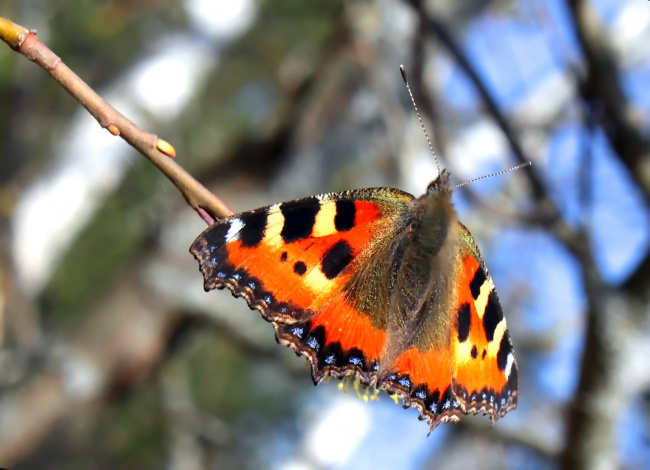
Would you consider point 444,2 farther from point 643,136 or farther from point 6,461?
point 6,461

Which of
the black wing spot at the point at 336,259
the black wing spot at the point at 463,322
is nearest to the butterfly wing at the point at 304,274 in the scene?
the black wing spot at the point at 336,259

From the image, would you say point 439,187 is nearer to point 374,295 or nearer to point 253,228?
point 374,295

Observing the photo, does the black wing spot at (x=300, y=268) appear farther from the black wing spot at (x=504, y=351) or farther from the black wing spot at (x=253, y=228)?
the black wing spot at (x=504, y=351)

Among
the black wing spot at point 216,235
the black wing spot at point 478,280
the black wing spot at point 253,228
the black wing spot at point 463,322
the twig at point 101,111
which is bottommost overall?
the twig at point 101,111

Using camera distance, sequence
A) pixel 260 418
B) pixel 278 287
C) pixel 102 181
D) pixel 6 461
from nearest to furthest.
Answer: pixel 278 287 → pixel 6 461 → pixel 102 181 → pixel 260 418

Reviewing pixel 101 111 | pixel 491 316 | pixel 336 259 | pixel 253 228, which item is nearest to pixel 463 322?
pixel 491 316

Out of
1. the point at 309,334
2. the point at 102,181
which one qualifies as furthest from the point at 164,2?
the point at 309,334

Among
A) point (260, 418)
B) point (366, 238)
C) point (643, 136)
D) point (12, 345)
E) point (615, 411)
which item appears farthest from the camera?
point (260, 418)

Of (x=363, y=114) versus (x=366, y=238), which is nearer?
(x=366, y=238)
